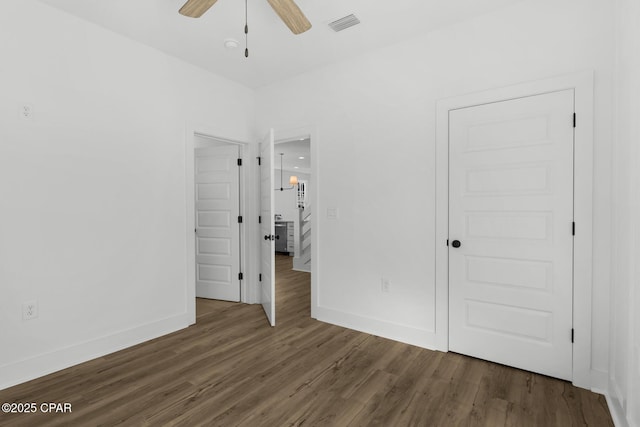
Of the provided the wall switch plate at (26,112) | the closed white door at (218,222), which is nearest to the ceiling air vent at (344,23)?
the closed white door at (218,222)

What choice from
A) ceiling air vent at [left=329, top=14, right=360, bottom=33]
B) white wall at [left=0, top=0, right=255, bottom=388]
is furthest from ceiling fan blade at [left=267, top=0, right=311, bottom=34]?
white wall at [left=0, top=0, right=255, bottom=388]

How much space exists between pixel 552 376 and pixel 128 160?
4.00 metres

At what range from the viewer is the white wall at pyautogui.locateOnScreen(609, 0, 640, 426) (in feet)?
5.21

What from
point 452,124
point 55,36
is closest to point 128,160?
point 55,36

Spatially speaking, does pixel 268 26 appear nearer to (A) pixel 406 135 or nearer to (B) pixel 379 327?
(A) pixel 406 135

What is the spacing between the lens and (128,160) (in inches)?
118

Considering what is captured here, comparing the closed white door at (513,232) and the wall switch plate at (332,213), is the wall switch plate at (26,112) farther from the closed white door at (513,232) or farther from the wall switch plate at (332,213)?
the closed white door at (513,232)

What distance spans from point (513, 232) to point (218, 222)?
11.4 feet

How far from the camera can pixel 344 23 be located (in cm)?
274

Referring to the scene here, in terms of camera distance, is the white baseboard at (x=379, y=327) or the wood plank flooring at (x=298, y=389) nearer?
the wood plank flooring at (x=298, y=389)

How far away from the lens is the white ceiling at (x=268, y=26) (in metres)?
2.50

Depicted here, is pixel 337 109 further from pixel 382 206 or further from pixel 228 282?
pixel 228 282

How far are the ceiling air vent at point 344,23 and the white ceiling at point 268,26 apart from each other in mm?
49

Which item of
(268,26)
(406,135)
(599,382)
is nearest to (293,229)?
(406,135)
